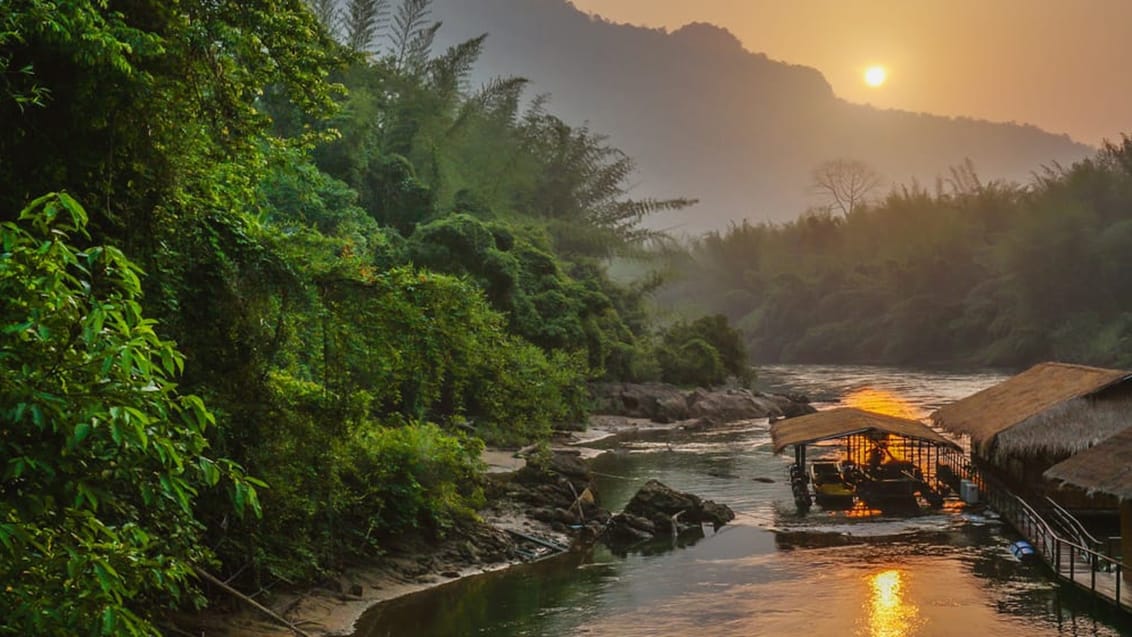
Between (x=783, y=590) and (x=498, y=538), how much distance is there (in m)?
5.19

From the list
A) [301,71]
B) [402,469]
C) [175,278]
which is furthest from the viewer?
[402,469]

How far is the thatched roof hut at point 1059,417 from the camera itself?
19250mm

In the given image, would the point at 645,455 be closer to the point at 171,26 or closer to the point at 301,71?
the point at 301,71

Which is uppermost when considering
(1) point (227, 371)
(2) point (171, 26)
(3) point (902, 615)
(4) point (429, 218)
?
(4) point (429, 218)

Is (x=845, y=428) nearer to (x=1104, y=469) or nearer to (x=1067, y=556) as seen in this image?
(x=1067, y=556)

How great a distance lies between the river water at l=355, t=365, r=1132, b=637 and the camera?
1478 centimetres

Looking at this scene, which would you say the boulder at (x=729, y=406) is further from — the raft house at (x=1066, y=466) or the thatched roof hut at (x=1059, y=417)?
the thatched roof hut at (x=1059, y=417)

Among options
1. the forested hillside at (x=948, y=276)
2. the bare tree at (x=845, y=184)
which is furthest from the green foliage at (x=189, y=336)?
the bare tree at (x=845, y=184)

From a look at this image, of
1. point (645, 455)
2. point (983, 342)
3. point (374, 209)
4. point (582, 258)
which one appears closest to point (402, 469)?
point (645, 455)

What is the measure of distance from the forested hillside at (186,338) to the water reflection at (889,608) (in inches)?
262

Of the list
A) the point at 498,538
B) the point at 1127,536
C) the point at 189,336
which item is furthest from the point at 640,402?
the point at 189,336

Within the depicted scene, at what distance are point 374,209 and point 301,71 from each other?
93.5 ft

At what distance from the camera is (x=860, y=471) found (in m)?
24.6

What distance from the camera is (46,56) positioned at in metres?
8.22
